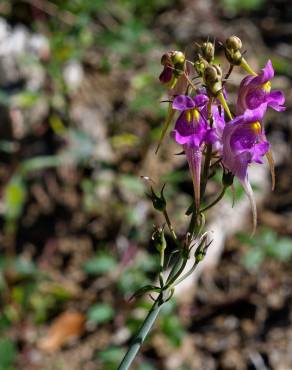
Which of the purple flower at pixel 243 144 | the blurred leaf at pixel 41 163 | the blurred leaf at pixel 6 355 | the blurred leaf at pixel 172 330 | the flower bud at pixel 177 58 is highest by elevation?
the flower bud at pixel 177 58

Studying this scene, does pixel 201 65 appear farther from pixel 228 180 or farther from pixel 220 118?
pixel 228 180

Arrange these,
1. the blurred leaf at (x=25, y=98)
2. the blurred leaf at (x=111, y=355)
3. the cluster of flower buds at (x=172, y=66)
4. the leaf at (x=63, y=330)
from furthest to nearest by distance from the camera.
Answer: the blurred leaf at (x=25, y=98), the leaf at (x=63, y=330), the blurred leaf at (x=111, y=355), the cluster of flower buds at (x=172, y=66)

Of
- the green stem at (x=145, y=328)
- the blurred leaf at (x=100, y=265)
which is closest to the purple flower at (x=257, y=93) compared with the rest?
the green stem at (x=145, y=328)

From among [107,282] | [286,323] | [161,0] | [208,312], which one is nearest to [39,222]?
[107,282]

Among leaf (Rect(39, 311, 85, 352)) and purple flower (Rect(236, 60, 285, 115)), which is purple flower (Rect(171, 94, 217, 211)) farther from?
leaf (Rect(39, 311, 85, 352))

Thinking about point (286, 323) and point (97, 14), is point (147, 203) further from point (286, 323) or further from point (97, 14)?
point (97, 14)

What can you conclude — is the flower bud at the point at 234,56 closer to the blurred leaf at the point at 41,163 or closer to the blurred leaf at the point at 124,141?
the blurred leaf at the point at 41,163

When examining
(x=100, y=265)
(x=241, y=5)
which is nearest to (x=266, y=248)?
(x=100, y=265)
